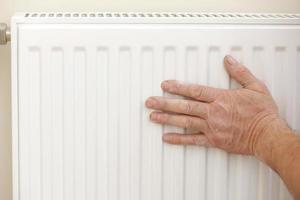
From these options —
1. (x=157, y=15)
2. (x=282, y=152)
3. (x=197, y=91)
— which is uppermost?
(x=157, y=15)

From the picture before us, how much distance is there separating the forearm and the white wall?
25cm

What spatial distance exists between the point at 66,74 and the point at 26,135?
0.41 feet

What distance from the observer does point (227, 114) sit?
89 cm

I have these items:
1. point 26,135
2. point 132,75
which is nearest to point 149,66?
point 132,75

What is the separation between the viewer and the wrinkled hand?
0.89 metres

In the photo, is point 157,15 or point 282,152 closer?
point 282,152

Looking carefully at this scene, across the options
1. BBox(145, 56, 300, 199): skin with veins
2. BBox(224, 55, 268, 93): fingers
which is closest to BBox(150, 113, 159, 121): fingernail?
BBox(145, 56, 300, 199): skin with veins

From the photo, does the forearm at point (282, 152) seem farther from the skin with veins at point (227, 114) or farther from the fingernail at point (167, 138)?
the fingernail at point (167, 138)

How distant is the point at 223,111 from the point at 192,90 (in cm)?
6

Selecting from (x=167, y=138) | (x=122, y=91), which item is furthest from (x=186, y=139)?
(x=122, y=91)

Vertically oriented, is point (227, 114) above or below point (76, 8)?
below

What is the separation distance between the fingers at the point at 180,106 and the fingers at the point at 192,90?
11mm

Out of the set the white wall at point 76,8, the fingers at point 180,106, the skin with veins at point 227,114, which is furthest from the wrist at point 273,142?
the white wall at point 76,8

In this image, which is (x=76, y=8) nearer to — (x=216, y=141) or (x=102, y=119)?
(x=102, y=119)
